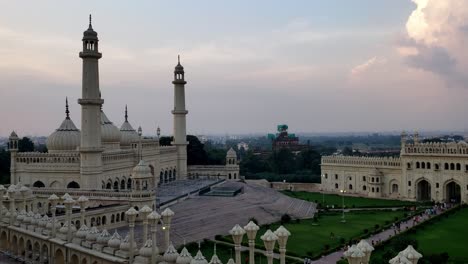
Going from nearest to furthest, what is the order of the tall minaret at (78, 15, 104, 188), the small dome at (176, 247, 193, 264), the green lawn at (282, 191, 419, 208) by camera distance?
the small dome at (176, 247, 193, 264) < the tall minaret at (78, 15, 104, 188) < the green lawn at (282, 191, 419, 208)

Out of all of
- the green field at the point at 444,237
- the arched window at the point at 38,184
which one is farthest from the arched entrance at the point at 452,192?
the arched window at the point at 38,184

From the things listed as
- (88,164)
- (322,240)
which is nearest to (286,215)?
(322,240)

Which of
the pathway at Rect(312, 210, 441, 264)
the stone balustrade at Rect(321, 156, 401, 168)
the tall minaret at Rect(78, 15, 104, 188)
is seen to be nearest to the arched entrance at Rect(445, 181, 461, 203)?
the stone balustrade at Rect(321, 156, 401, 168)

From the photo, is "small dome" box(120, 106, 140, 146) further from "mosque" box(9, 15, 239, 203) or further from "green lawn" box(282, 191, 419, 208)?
"green lawn" box(282, 191, 419, 208)

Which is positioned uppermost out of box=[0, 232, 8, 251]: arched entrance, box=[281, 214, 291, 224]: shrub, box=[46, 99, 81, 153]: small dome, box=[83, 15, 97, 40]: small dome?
box=[83, 15, 97, 40]: small dome

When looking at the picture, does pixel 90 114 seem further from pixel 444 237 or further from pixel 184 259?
pixel 444 237

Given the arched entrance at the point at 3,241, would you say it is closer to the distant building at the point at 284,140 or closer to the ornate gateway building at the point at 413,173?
the ornate gateway building at the point at 413,173

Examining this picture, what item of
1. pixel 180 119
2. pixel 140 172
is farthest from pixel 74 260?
pixel 180 119
